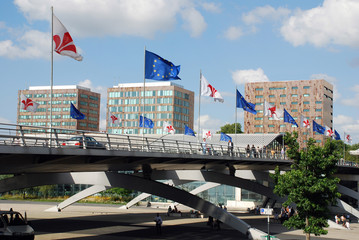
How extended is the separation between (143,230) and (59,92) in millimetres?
128914

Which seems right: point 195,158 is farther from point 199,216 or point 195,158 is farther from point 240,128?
point 240,128

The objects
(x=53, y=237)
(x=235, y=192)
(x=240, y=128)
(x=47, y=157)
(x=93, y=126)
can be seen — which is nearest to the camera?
(x=47, y=157)

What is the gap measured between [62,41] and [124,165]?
10.4 meters

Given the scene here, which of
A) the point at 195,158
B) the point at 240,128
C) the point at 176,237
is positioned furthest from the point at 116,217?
the point at 240,128

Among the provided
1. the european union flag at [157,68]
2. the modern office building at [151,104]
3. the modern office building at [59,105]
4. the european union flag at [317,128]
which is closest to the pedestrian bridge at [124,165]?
the european union flag at [157,68]

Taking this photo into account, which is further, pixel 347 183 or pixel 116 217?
pixel 347 183

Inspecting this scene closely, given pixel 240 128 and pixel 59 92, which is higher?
pixel 59 92

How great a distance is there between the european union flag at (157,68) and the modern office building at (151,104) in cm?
10192

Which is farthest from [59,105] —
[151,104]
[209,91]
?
[209,91]

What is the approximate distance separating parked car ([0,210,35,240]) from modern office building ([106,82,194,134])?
367 ft

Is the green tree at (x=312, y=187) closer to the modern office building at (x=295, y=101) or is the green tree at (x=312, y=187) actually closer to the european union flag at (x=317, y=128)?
the european union flag at (x=317, y=128)

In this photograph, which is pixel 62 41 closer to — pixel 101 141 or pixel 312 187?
pixel 101 141

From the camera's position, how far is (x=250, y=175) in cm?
5488

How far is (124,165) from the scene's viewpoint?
36.3 m
